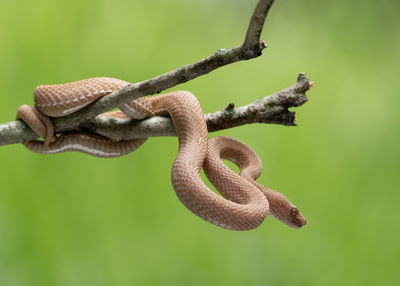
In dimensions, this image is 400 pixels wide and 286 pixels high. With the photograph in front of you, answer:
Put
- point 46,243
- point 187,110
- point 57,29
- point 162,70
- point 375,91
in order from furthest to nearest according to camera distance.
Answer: point 375,91
point 162,70
point 57,29
point 46,243
point 187,110

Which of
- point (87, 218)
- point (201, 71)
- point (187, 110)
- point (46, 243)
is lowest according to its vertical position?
point (46, 243)

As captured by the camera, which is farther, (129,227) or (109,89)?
(129,227)

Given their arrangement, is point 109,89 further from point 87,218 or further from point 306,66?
point 306,66

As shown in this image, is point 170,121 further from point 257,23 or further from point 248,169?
point 257,23

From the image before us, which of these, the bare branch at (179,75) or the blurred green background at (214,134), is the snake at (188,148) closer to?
the bare branch at (179,75)

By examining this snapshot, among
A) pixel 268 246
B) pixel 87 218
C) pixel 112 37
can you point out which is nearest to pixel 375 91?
pixel 268 246

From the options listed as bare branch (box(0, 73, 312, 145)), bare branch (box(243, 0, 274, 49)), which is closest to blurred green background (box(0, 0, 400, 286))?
bare branch (box(0, 73, 312, 145))

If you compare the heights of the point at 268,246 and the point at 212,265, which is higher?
the point at 268,246
